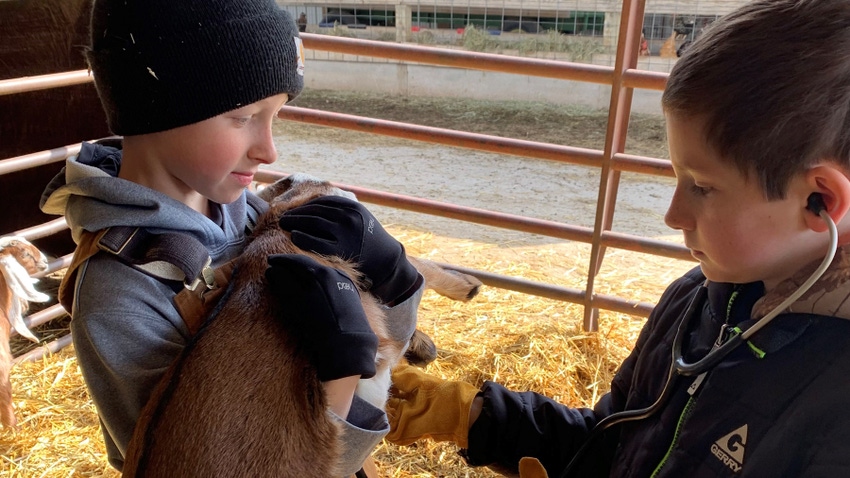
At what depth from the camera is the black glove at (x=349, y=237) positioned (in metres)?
1.40

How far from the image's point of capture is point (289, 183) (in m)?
1.79

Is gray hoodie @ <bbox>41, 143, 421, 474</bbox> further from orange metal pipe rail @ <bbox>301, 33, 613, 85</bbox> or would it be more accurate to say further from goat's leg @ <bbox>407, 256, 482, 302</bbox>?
orange metal pipe rail @ <bbox>301, 33, 613, 85</bbox>

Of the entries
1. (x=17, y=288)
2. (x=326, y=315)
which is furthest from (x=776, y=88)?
(x=17, y=288)

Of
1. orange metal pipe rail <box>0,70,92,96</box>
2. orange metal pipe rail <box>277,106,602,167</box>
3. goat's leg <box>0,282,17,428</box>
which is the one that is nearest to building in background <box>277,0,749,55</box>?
orange metal pipe rail <box>277,106,602,167</box>

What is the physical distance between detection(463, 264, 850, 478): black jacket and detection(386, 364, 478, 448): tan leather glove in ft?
0.92

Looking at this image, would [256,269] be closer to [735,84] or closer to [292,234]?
[292,234]

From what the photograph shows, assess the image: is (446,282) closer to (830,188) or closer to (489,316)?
(830,188)

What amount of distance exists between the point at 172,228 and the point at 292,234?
0.74 feet

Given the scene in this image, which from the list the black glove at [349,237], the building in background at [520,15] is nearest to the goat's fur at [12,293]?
the black glove at [349,237]

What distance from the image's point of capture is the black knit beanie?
1.23m

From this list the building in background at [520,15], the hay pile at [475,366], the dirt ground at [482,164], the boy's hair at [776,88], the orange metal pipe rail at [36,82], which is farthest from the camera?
the building in background at [520,15]

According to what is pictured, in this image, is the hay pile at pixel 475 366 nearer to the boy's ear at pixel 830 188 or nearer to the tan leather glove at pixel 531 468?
the tan leather glove at pixel 531 468

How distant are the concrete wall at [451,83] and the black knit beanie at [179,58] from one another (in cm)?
755

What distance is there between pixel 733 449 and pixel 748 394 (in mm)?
89
